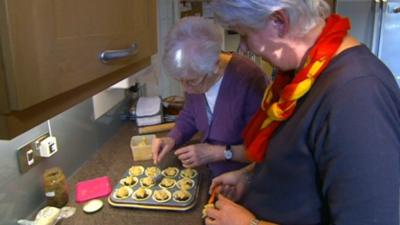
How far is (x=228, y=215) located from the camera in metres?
0.78

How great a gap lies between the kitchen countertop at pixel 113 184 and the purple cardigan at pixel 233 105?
149 mm

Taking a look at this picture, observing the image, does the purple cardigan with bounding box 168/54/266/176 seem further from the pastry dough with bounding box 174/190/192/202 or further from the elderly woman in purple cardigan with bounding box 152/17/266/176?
the pastry dough with bounding box 174/190/192/202

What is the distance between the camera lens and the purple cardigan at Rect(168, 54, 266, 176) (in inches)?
43.9

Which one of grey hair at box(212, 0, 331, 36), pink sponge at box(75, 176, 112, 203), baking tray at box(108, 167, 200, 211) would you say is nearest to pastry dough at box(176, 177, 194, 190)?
baking tray at box(108, 167, 200, 211)

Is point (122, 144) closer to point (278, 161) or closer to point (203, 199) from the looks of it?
point (203, 199)

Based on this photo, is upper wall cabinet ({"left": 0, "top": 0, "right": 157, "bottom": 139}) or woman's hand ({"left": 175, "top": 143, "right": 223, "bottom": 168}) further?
woman's hand ({"left": 175, "top": 143, "right": 223, "bottom": 168})

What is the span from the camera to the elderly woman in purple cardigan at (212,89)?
1.03 metres

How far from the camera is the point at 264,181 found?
727mm

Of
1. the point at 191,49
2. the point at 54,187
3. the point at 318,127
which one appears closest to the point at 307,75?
the point at 318,127

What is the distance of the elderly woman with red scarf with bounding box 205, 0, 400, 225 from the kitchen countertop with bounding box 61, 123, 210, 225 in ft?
0.75

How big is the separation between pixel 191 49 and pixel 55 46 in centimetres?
55

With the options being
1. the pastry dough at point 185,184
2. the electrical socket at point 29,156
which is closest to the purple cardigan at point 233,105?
the pastry dough at point 185,184

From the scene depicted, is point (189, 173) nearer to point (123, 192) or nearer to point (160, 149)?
point (160, 149)

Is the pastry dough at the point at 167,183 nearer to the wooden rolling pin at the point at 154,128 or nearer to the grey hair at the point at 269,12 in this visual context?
the wooden rolling pin at the point at 154,128
